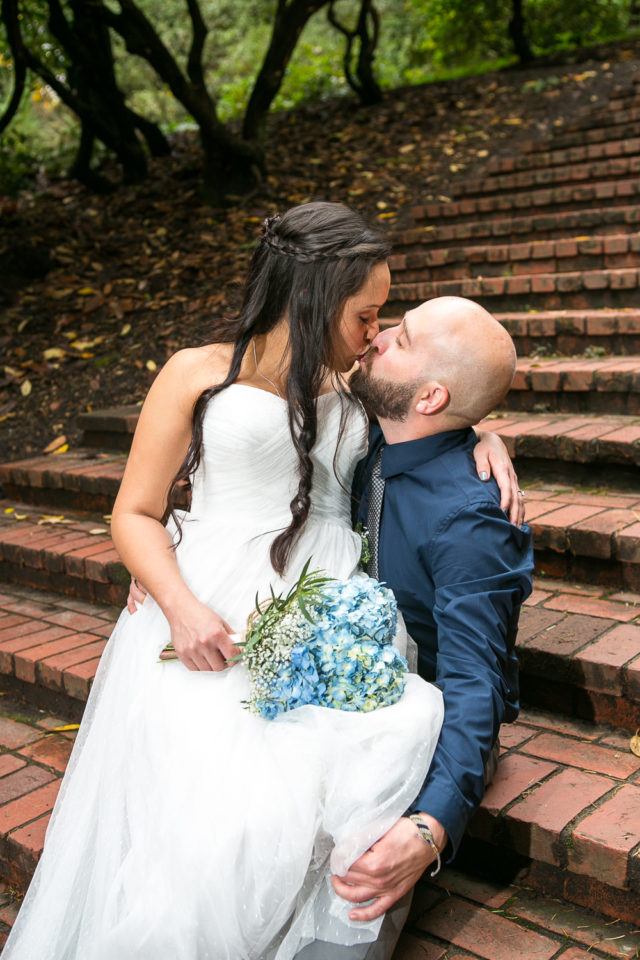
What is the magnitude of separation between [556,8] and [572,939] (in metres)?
12.2

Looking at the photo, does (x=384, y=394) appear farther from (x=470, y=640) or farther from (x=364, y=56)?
(x=364, y=56)

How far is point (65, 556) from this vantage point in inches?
141

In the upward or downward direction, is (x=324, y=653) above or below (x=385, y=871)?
above

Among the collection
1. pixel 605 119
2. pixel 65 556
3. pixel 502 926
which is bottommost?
pixel 502 926

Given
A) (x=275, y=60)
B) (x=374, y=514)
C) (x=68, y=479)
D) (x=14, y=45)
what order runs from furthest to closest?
(x=275, y=60) → (x=14, y=45) → (x=68, y=479) → (x=374, y=514)

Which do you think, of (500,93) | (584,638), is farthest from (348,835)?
(500,93)

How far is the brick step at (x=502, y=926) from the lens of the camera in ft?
5.83

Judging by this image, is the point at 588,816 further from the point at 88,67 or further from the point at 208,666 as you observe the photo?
the point at 88,67

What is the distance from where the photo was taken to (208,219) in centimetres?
754

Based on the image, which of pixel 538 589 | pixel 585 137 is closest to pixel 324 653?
pixel 538 589

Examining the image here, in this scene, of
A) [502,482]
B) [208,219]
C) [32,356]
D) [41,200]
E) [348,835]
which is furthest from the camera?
[41,200]

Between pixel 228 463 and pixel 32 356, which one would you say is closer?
pixel 228 463

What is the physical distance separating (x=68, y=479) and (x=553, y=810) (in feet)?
9.72

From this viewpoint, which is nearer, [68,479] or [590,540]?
[590,540]
